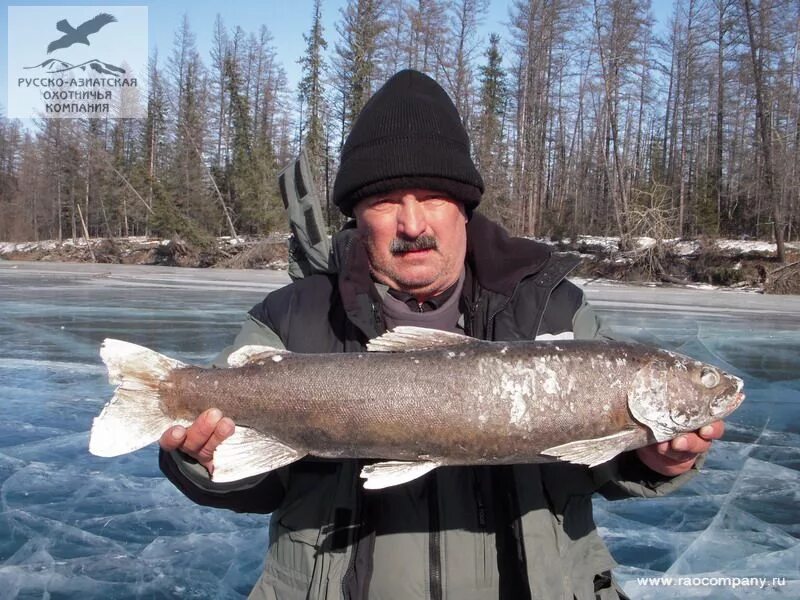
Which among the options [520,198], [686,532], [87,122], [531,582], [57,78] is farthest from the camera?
[87,122]

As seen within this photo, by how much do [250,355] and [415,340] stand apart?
628 mm

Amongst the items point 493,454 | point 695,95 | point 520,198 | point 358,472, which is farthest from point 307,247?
point 695,95

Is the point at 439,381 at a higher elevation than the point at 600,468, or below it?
higher

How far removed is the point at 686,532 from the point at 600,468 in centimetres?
260

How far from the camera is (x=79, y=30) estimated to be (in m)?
32.5

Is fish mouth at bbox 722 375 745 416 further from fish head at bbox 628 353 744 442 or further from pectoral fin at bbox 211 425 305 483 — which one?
pectoral fin at bbox 211 425 305 483

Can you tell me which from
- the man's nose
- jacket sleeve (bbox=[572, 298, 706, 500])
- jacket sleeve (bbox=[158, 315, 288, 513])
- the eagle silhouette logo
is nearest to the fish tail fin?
jacket sleeve (bbox=[158, 315, 288, 513])

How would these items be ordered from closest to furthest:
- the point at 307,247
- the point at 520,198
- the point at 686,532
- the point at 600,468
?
the point at 600,468
the point at 307,247
the point at 686,532
the point at 520,198

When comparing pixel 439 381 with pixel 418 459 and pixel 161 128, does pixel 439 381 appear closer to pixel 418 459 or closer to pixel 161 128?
pixel 418 459

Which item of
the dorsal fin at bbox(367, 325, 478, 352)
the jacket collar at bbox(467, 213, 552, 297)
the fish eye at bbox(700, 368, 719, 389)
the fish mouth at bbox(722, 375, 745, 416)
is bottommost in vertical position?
the fish mouth at bbox(722, 375, 745, 416)

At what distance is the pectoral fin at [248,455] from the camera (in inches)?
90.5

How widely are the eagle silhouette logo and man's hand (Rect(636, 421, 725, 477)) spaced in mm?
32512

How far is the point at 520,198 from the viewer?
37719mm

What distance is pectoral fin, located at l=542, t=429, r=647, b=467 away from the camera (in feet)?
7.11
